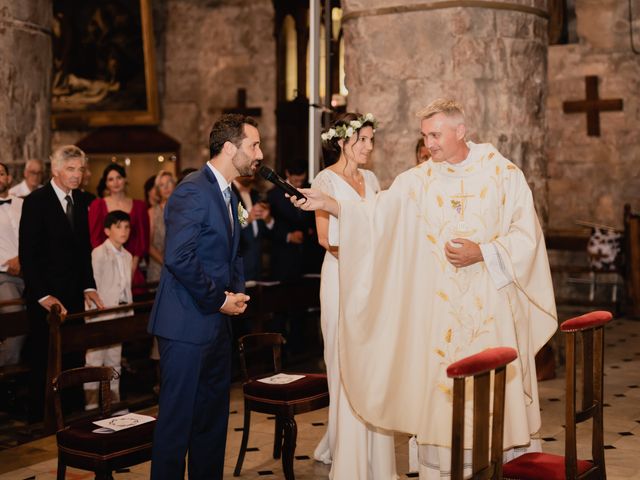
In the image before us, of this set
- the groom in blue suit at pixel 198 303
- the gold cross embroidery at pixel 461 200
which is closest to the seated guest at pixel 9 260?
the groom in blue suit at pixel 198 303

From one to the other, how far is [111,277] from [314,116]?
1853mm

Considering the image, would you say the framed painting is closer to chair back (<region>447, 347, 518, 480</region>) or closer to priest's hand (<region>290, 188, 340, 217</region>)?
priest's hand (<region>290, 188, 340, 217</region>)

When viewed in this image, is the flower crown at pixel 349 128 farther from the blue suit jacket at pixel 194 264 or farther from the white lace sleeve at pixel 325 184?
the blue suit jacket at pixel 194 264

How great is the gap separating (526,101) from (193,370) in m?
4.11

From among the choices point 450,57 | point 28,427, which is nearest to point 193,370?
point 28,427

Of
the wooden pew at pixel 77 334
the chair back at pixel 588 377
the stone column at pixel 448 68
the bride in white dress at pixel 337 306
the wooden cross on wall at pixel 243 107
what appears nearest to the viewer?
the chair back at pixel 588 377

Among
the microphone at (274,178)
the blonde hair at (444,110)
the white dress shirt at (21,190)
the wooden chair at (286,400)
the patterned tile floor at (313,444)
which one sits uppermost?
the blonde hair at (444,110)

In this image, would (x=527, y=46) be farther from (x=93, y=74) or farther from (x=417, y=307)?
(x=93, y=74)

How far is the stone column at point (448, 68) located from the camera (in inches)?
269

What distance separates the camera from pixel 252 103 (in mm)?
13750

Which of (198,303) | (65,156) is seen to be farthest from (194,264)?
Result: (65,156)

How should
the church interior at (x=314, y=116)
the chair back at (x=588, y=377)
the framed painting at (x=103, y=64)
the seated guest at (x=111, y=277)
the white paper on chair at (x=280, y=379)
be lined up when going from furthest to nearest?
the framed painting at (x=103, y=64) → the seated guest at (x=111, y=277) → the church interior at (x=314, y=116) → the white paper on chair at (x=280, y=379) → the chair back at (x=588, y=377)

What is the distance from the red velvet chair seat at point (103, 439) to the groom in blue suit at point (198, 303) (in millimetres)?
161

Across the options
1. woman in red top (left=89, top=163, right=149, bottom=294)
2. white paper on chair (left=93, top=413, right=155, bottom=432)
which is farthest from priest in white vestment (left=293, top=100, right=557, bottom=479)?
woman in red top (left=89, top=163, right=149, bottom=294)
